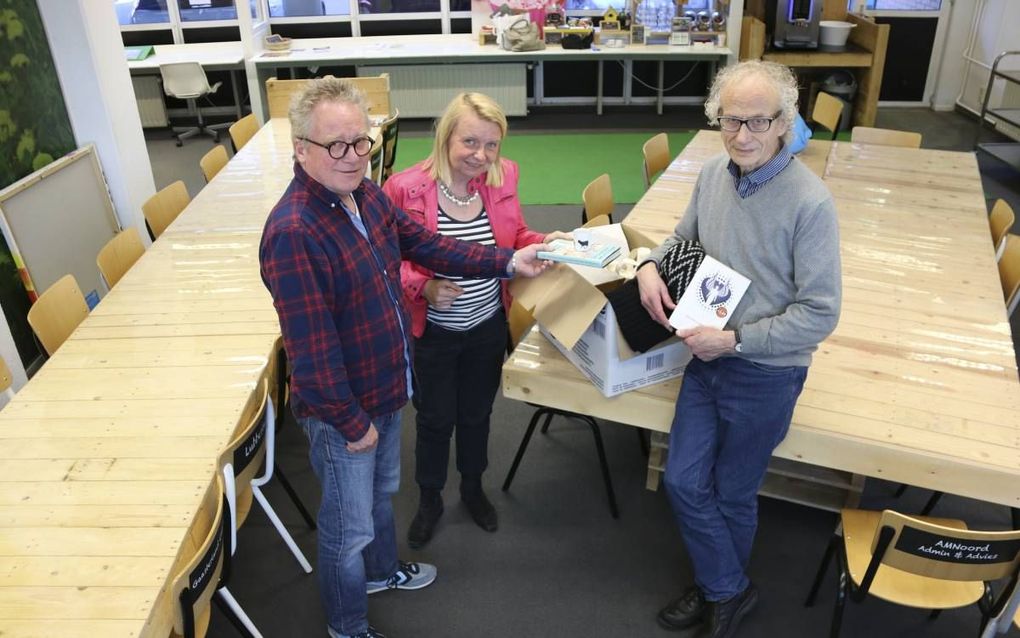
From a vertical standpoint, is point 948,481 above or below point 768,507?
above

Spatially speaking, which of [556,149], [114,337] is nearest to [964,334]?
[114,337]

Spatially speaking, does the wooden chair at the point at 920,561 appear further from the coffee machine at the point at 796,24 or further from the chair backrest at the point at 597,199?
the coffee machine at the point at 796,24

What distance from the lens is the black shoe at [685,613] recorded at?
252 centimetres

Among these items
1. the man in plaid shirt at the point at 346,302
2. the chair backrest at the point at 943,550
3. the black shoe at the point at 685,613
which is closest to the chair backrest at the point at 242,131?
the man in plaid shirt at the point at 346,302

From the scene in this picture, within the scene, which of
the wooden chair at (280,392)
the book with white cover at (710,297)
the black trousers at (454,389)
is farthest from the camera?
the wooden chair at (280,392)

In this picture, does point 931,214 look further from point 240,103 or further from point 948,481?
point 240,103

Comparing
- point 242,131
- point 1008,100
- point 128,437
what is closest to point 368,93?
point 242,131

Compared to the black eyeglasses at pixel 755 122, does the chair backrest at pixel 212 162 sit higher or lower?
lower

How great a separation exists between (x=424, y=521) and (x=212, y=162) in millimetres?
2916

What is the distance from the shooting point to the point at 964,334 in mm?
2855

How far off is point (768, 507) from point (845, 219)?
165 centimetres

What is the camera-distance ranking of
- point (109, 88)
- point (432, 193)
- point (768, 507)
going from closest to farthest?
point (432, 193), point (768, 507), point (109, 88)

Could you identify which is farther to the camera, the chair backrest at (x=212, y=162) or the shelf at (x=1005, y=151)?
the shelf at (x=1005, y=151)

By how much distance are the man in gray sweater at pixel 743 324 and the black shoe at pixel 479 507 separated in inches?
29.5
